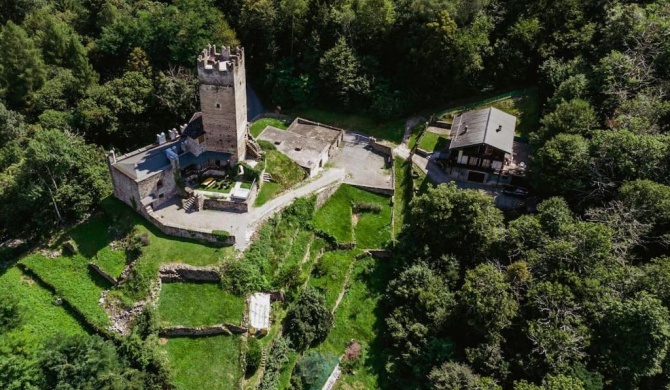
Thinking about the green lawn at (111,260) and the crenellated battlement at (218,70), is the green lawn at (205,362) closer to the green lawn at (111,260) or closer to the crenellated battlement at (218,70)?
the green lawn at (111,260)

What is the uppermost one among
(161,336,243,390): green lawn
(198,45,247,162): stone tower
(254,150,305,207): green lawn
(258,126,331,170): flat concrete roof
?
(198,45,247,162): stone tower

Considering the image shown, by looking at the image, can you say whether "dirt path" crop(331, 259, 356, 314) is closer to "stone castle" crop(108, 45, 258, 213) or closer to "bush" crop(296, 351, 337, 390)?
"bush" crop(296, 351, 337, 390)

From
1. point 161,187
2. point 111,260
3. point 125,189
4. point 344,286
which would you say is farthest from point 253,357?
point 125,189

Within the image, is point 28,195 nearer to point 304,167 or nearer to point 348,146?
point 304,167

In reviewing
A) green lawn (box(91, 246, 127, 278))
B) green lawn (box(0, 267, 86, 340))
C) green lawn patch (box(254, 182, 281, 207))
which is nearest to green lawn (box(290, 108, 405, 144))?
green lawn patch (box(254, 182, 281, 207))

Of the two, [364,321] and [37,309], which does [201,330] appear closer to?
[364,321]

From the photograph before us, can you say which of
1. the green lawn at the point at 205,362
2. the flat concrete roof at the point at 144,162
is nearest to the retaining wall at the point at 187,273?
the green lawn at the point at 205,362
